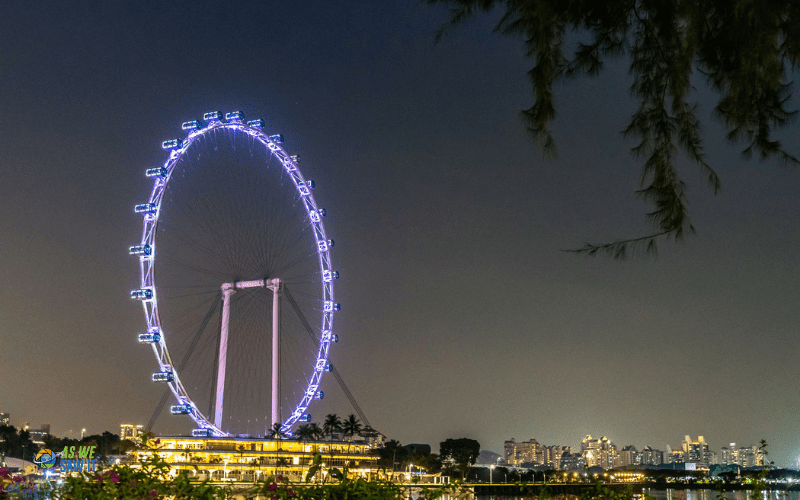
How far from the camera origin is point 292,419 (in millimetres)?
67188

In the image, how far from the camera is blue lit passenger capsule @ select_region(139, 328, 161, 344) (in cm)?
4969

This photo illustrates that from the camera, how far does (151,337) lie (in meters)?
49.7

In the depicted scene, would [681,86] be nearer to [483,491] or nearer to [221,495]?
[221,495]

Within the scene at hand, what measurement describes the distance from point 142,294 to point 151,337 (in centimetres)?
286

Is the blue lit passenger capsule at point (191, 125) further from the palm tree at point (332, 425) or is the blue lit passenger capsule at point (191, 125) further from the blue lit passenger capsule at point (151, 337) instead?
the palm tree at point (332, 425)

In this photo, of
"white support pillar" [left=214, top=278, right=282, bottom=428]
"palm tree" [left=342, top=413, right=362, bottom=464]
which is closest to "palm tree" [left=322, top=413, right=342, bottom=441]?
"palm tree" [left=342, top=413, right=362, bottom=464]

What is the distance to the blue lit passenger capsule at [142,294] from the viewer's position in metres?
48.6

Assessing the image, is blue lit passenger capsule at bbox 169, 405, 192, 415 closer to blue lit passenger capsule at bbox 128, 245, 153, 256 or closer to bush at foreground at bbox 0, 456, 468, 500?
blue lit passenger capsule at bbox 128, 245, 153, 256

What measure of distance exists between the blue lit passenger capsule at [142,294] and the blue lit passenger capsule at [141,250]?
212cm

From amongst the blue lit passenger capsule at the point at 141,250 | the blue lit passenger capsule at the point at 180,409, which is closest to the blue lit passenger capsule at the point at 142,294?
the blue lit passenger capsule at the point at 141,250

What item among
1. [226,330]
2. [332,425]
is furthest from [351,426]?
[226,330]

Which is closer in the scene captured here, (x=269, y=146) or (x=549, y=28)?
(x=549, y=28)

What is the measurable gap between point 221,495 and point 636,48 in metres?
4.47

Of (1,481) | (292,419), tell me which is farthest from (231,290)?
(1,481)
